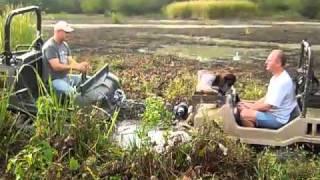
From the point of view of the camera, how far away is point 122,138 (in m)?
5.49

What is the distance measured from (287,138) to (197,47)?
24.1ft

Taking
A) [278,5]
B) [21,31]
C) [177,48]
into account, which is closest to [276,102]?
[21,31]

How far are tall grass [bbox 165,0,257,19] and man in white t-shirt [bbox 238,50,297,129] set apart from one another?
38.0 ft

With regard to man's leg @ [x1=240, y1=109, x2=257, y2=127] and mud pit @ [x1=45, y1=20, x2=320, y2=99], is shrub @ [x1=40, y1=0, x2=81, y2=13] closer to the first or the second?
mud pit @ [x1=45, y1=20, x2=320, y2=99]

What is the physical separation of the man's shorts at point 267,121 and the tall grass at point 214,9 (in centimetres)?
1160

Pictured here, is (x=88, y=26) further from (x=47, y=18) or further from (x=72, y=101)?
(x=72, y=101)

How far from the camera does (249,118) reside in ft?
18.4

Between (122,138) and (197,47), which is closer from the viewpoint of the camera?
(122,138)

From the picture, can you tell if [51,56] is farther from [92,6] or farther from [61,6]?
[92,6]

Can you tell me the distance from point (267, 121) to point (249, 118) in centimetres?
14

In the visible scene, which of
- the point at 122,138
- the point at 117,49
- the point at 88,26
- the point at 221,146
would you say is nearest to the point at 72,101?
the point at 122,138

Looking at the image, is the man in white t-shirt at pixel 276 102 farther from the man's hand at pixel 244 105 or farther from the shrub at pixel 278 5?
the shrub at pixel 278 5

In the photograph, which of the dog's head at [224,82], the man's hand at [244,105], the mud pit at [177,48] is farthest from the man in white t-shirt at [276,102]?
the mud pit at [177,48]

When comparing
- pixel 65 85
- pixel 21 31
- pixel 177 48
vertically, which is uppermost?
pixel 21 31
